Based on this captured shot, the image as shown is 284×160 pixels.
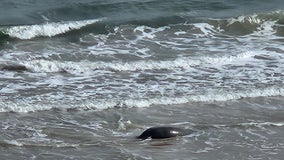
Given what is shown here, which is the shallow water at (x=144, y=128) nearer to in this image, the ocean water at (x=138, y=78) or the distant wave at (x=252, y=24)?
the ocean water at (x=138, y=78)

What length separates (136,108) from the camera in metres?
9.95

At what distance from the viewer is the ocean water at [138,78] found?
849cm

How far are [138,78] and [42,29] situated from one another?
161 inches

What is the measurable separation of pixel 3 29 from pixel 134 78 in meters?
4.46

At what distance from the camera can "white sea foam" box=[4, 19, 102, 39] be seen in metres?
14.6

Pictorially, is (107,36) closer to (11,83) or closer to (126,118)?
(11,83)

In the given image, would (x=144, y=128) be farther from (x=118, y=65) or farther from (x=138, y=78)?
(x=118, y=65)

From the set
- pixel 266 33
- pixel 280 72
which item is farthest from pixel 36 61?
pixel 266 33

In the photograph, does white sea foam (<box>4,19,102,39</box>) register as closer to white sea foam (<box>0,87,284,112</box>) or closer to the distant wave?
the distant wave

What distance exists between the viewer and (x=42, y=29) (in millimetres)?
14984

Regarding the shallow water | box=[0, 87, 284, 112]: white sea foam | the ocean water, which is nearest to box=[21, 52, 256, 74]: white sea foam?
the ocean water

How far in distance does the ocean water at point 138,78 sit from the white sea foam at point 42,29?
0.02 m

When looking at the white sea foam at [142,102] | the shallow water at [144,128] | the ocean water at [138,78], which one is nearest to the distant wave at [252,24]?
the ocean water at [138,78]

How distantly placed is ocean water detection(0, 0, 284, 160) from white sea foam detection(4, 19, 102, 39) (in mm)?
25
